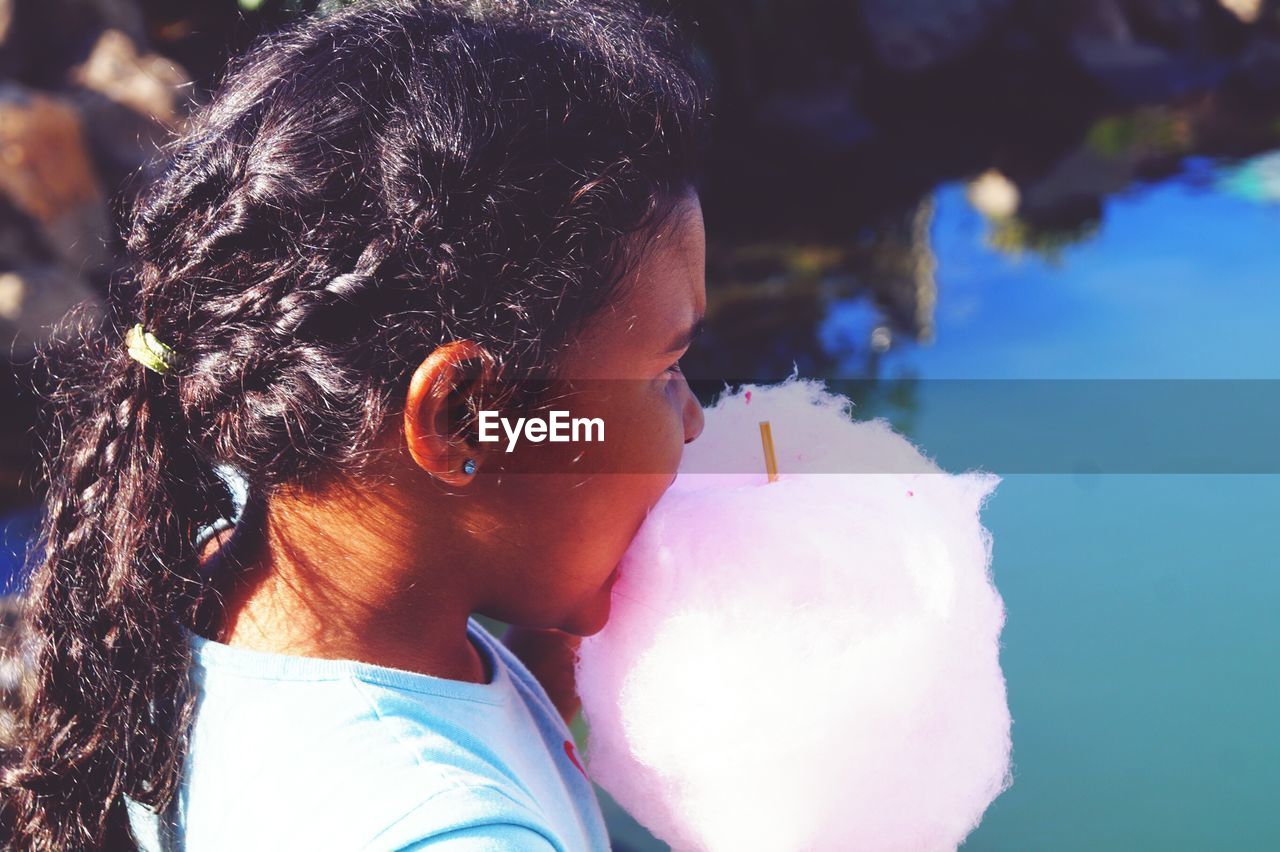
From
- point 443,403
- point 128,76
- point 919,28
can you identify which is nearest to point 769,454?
point 443,403

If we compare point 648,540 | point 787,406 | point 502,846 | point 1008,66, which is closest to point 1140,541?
point 787,406

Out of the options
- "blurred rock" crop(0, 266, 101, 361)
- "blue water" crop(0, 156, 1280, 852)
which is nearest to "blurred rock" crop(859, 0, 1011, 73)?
"blue water" crop(0, 156, 1280, 852)

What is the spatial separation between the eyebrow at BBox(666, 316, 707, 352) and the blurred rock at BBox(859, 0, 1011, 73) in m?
5.26

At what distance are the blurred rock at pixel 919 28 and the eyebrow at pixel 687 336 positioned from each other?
526 centimetres

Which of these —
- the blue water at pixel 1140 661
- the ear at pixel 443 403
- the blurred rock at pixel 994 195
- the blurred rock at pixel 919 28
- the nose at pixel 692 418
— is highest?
the ear at pixel 443 403

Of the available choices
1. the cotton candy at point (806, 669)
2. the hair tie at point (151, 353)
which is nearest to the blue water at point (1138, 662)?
the cotton candy at point (806, 669)

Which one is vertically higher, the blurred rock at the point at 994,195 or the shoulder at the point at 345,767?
the shoulder at the point at 345,767

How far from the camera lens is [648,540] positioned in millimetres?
976

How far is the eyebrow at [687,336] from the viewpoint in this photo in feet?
2.93

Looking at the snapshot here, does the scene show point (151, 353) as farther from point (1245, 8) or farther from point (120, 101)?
point (1245, 8)

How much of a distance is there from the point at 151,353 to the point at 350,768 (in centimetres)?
36

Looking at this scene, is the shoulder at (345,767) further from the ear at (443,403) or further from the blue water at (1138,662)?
the blue water at (1138,662)

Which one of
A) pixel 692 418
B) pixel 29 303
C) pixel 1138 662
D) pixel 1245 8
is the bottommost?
pixel 1245 8

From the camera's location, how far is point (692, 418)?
0.98 metres
